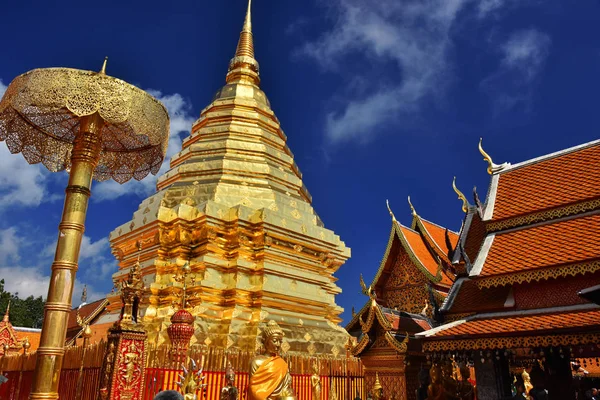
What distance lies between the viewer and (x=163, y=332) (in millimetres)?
8266

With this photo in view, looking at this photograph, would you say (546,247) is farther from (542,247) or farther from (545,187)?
(545,187)

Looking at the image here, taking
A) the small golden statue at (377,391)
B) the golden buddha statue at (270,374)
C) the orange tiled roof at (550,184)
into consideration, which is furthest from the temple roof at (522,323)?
the golden buddha statue at (270,374)

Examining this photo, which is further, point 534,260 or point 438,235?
point 438,235

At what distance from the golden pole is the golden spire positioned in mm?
9471

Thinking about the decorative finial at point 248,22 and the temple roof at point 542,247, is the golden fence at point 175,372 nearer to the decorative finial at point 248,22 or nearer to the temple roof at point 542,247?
the temple roof at point 542,247

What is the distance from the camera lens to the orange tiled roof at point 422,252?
13.4 meters

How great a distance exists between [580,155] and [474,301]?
3204 mm

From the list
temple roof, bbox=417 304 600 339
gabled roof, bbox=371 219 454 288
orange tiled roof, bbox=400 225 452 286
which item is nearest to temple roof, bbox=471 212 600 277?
temple roof, bbox=417 304 600 339

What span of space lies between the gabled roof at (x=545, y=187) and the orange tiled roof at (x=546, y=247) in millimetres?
224

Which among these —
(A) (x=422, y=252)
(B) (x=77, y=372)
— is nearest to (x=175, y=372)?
(B) (x=77, y=372)

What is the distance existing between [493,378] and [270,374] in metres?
3.57

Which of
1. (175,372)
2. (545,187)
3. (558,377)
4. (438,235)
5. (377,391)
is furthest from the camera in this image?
(438,235)

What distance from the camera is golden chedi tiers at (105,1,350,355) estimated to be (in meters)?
9.08

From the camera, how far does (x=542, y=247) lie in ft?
23.0
